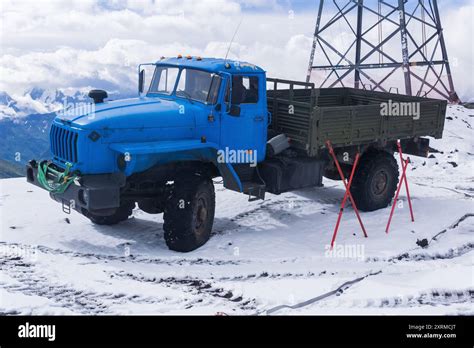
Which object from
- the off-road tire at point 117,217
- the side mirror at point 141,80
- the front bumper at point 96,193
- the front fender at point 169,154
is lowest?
the off-road tire at point 117,217

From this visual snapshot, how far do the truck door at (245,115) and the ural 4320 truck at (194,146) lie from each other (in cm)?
2

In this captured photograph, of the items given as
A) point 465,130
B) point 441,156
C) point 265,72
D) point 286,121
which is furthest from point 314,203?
point 465,130

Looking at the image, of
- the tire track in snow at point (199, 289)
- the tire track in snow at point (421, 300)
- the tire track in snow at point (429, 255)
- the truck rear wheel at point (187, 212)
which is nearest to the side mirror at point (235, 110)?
the truck rear wheel at point (187, 212)

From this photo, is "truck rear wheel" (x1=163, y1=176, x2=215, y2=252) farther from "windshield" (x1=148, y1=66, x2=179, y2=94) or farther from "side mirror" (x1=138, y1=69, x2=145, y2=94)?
"side mirror" (x1=138, y1=69, x2=145, y2=94)

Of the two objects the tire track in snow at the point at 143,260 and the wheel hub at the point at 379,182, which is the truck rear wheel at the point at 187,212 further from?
the wheel hub at the point at 379,182

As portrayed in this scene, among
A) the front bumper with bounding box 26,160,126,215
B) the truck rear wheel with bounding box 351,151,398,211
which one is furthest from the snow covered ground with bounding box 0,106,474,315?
the front bumper with bounding box 26,160,126,215

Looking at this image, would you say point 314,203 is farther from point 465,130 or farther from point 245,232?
point 465,130

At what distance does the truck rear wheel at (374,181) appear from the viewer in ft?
35.1

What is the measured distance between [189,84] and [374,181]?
4.25 m

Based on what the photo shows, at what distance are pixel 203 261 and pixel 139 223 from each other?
7.01 ft

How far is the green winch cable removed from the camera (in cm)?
771

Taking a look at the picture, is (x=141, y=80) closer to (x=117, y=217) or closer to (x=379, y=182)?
(x=117, y=217)

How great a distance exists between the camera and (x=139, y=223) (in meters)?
9.78

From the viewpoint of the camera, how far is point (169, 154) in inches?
→ 319
